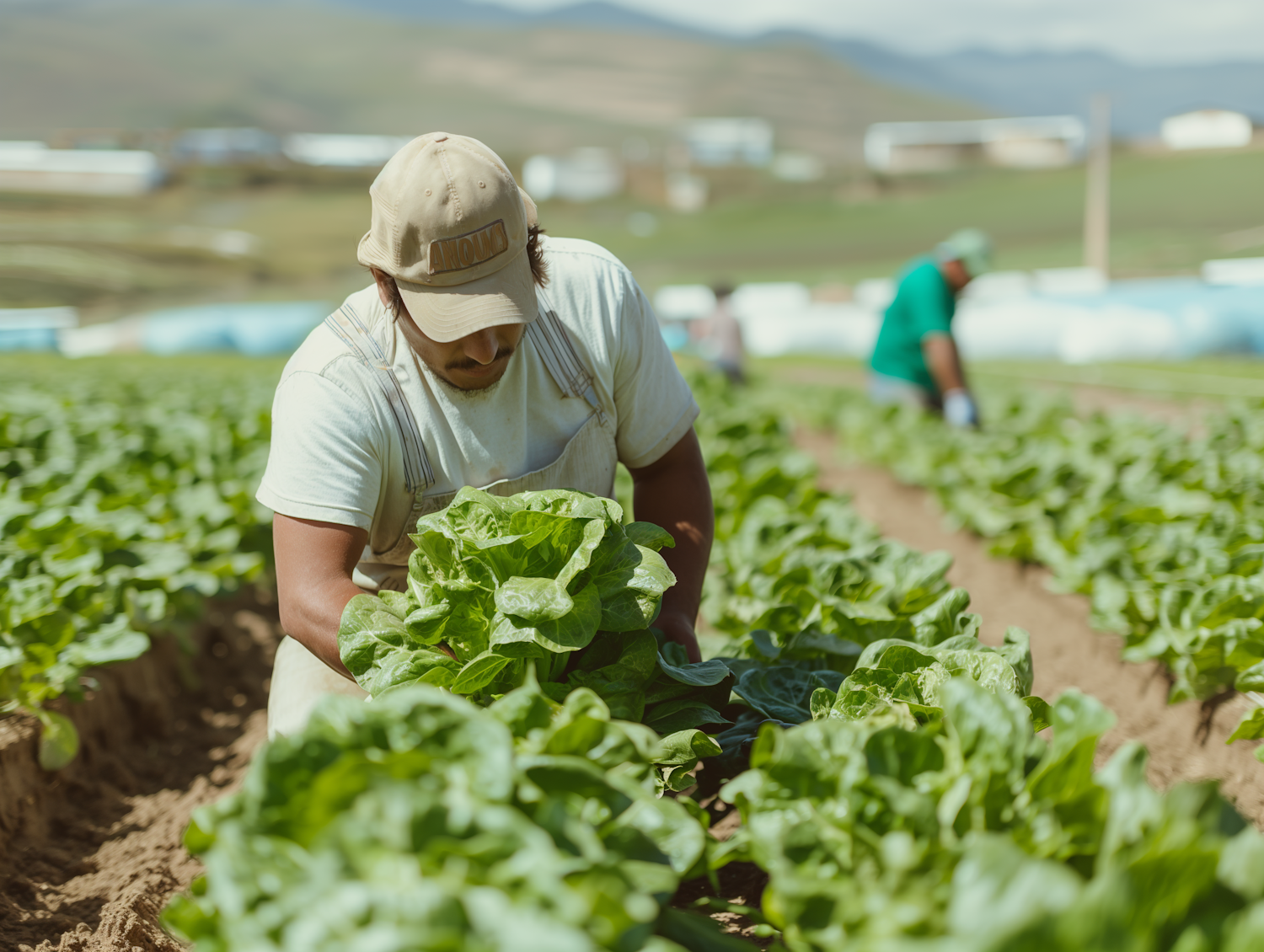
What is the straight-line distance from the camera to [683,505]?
2.94 metres

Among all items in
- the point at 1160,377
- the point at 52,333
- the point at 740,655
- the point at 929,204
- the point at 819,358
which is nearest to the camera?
the point at 740,655

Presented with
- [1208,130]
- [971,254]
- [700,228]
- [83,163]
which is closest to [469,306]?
[971,254]

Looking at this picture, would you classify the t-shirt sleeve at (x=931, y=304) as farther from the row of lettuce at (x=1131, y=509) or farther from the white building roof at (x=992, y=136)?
the white building roof at (x=992, y=136)

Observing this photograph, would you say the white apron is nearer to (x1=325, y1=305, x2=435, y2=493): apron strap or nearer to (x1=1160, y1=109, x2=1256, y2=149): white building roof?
(x1=325, y1=305, x2=435, y2=493): apron strap

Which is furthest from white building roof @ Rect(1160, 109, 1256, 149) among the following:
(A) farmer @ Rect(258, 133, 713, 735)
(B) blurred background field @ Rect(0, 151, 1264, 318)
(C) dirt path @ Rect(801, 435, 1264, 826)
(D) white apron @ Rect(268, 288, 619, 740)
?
(D) white apron @ Rect(268, 288, 619, 740)

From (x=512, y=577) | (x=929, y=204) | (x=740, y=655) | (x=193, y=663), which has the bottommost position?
(x=193, y=663)

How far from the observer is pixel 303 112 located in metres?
189

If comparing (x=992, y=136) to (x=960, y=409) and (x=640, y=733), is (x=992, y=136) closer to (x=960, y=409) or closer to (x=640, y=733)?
(x=960, y=409)

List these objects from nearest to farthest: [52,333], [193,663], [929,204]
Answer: [193,663]
[52,333]
[929,204]

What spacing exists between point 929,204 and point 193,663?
71.8 meters

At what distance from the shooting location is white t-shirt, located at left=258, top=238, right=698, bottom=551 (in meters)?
2.46

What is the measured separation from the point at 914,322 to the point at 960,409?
0.86 meters

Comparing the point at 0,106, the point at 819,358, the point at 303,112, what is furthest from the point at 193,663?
the point at 303,112

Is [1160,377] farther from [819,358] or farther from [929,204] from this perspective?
[929,204]
